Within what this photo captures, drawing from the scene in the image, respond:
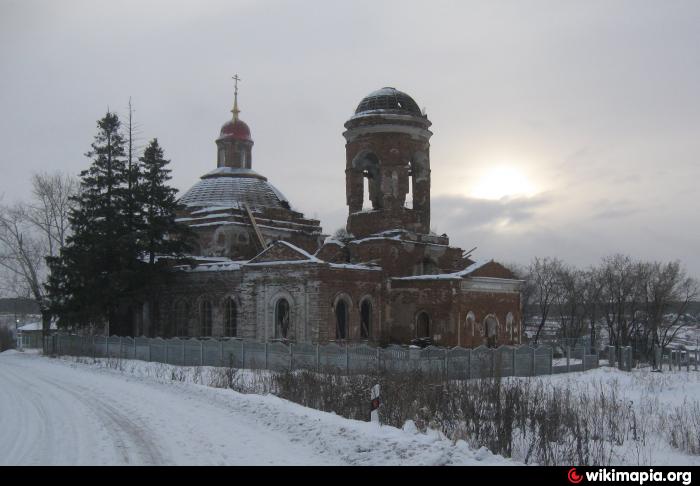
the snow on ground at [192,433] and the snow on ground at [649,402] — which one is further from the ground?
the snow on ground at [192,433]

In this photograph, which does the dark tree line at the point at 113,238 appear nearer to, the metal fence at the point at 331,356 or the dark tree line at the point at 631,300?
the metal fence at the point at 331,356

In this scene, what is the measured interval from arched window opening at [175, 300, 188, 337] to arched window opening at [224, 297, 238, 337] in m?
2.84

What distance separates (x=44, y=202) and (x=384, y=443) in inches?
1285

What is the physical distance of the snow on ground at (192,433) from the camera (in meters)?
8.27

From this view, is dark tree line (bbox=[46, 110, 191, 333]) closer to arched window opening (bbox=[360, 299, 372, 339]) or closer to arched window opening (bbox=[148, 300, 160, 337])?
arched window opening (bbox=[148, 300, 160, 337])

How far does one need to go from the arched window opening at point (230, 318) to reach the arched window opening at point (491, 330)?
11.4 m

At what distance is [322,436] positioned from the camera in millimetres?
9617

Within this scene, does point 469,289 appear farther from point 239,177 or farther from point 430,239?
point 239,177

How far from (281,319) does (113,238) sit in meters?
8.38

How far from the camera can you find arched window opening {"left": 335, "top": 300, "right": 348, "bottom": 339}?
27.4m

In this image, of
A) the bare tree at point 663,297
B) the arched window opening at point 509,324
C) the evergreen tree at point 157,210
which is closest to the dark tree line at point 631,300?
the bare tree at point 663,297

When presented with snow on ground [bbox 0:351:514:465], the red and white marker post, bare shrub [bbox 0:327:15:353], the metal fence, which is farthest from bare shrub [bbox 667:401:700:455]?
bare shrub [bbox 0:327:15:353]

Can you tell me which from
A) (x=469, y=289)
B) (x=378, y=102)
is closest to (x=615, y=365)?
(x=469, y=289)
